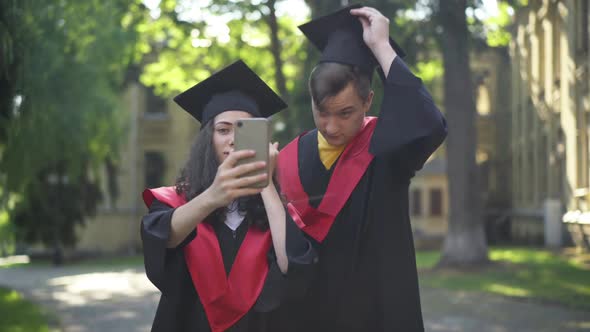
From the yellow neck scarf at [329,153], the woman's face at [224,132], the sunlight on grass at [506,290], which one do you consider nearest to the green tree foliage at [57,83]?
the woman's face at [224,132]

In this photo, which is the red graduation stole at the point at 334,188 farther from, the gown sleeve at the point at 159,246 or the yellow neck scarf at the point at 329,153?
the gown sleeve at the point at 159,246

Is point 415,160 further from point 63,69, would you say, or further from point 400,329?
point 63,69

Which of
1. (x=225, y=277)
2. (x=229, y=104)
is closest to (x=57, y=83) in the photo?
(x=229, y=104)

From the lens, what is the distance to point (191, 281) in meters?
3.37

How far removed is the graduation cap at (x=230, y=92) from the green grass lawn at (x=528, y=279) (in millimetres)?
9309

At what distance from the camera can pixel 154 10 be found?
21.5m

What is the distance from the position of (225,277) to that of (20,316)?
928cm

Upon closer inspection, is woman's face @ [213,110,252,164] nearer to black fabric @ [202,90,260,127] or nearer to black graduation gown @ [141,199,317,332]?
black fabric @ [202,90,260,127]

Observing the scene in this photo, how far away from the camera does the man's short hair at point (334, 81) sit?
3.25 metres

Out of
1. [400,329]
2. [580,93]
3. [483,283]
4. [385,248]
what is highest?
[580,93]

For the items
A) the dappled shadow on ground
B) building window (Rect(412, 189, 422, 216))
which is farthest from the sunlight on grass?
building window (Rect(412, 189, 422, 216))

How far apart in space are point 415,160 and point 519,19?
2908cm

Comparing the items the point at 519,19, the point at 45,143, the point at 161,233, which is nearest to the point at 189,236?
the point at 161,233

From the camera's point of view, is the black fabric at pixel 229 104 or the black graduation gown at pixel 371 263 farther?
the black fabric at pixel 229 104
